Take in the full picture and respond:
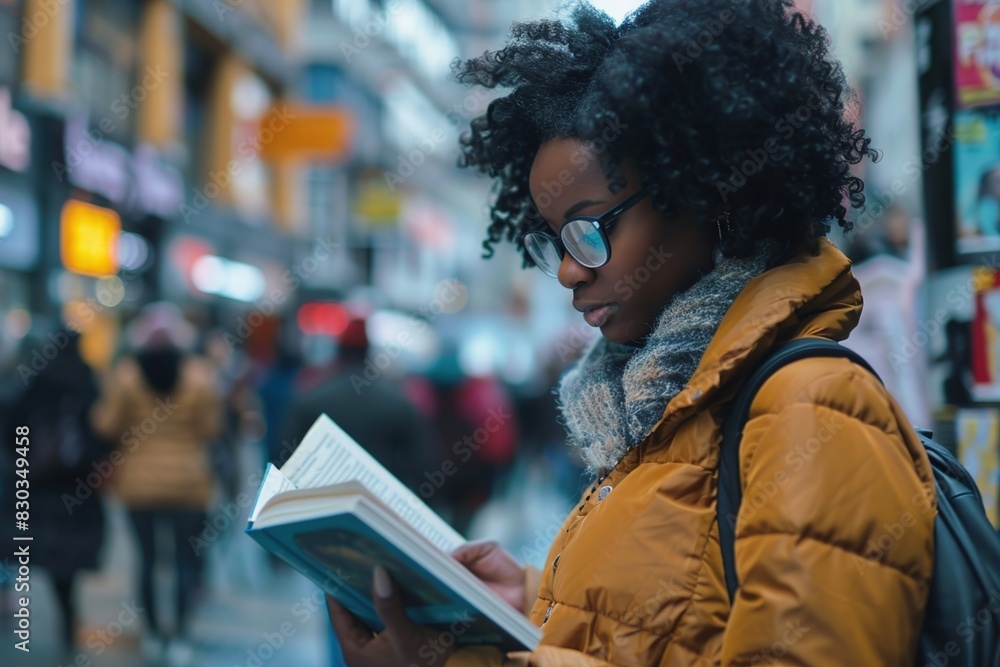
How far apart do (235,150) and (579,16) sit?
2004 cm

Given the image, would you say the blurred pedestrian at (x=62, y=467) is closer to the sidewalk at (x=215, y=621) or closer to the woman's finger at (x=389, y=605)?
the sidewalk at (x=215, y=621)

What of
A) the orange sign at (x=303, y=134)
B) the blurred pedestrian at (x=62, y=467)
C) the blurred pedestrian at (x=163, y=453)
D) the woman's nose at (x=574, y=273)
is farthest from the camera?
the orange sign at (x=303, y=134)

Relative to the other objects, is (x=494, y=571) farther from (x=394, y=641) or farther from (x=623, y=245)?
(x=623, y=245)

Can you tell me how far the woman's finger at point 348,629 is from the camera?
1593 mm

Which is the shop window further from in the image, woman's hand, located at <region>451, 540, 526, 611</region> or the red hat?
woman's hand, located at <region>451, 540, 526, 611</region>

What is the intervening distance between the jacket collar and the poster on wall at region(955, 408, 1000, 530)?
1.12 m

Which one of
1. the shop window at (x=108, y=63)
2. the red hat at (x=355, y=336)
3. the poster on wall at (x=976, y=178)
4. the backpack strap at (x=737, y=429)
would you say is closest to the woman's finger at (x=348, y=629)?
the backpack strap at (x=737, y=429)

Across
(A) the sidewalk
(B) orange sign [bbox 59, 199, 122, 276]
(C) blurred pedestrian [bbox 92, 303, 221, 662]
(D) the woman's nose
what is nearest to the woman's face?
(D) the woman's nose

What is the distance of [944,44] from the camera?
253cm

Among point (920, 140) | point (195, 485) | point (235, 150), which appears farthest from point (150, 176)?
point (920, 140)

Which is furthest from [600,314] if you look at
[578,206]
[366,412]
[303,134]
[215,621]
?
[303,134]

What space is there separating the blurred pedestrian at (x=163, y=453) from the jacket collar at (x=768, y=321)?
5323mm

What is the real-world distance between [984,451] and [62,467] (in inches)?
195

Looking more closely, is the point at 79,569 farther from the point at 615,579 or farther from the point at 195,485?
the point at 615,579
